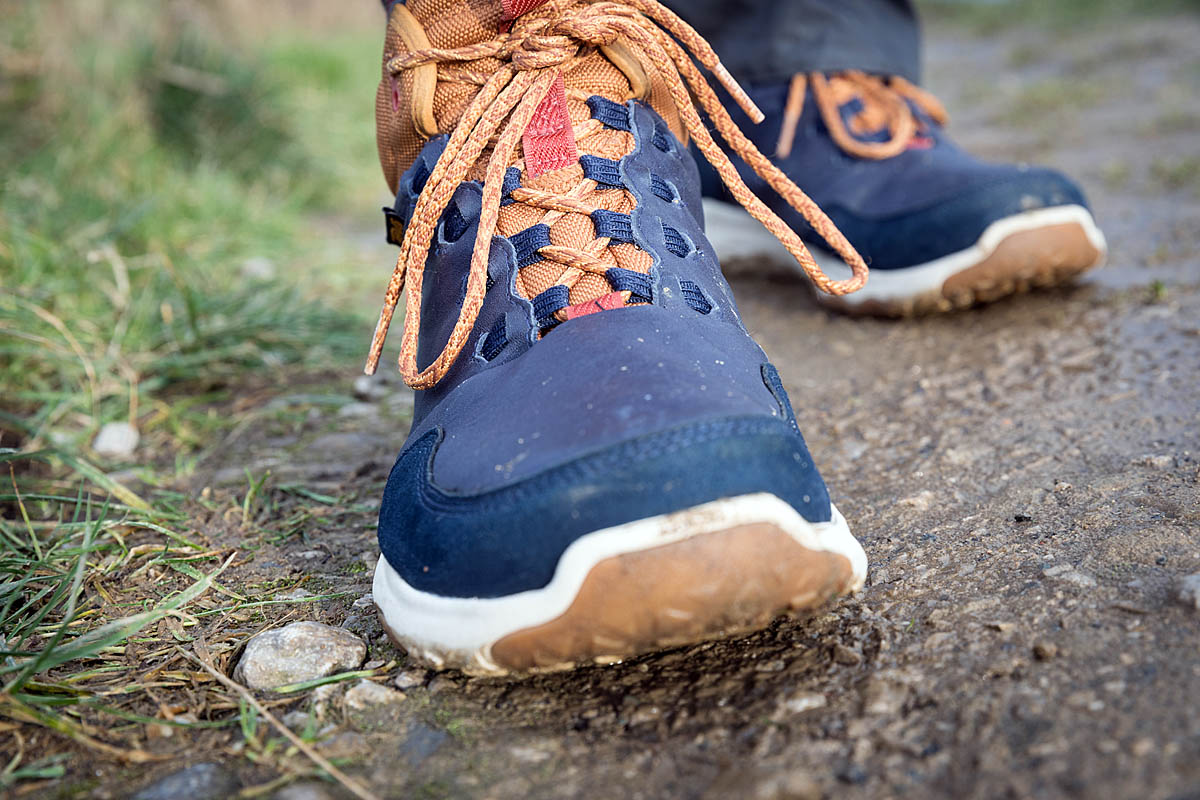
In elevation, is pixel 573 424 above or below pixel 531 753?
above

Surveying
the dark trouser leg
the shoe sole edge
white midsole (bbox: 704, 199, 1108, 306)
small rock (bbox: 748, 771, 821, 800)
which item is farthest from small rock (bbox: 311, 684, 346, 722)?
the dark trouser leg

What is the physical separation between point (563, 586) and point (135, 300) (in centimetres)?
161

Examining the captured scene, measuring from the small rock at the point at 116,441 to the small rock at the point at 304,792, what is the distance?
1008mm

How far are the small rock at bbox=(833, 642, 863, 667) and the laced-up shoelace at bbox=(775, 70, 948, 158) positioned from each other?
1271 mm

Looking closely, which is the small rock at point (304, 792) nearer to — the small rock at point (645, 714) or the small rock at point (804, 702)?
the small rock at point (645, 714)

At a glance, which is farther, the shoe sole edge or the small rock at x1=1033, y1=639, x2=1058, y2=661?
the shoe sole edge

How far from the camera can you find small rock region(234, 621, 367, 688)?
3.28 ft

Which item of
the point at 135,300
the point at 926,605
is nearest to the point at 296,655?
the point at 926,605

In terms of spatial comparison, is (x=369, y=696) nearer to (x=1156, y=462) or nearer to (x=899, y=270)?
(x=1156, y=462)

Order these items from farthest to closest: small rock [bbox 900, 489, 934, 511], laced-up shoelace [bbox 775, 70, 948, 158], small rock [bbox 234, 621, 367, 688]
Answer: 1. laced-up shoelace [bbox 775, 70, 948, 158]
2. small rock [bbox 900, 489, 934, 511]
3. small rock [bbox 234, 621, 367, 688]

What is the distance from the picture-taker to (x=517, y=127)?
1.21m

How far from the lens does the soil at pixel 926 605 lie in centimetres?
81

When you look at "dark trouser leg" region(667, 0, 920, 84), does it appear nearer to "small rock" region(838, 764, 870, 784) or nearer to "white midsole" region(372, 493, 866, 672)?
"white midsole" region(372, 493, 866, 672)

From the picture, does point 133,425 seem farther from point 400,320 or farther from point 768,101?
point 768,101
